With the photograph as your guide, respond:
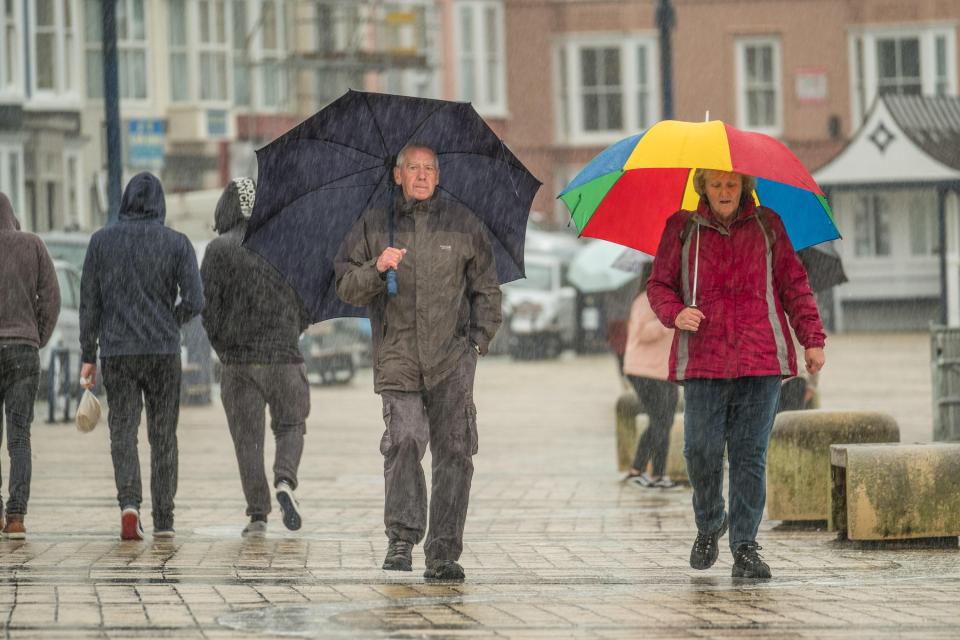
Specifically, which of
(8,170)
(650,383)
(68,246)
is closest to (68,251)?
(68,246)

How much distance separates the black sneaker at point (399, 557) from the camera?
8.88m

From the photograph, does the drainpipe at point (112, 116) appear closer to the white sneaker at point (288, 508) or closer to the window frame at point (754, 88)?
the white sneaker at point (288, 508)

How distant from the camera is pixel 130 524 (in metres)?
10.5

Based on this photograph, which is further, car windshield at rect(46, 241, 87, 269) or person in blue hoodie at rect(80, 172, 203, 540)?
car windshield at rect(46, 241, 87, 269)

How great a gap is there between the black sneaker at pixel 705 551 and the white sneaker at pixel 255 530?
276 cm

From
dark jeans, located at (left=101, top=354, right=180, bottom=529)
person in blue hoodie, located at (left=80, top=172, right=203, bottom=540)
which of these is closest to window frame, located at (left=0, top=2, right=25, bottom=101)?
person in blue hoodie, located at (left=80, top=172, right=203, bottom=540)

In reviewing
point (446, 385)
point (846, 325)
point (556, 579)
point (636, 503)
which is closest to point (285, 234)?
point (446, 385)

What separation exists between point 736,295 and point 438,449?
136cm

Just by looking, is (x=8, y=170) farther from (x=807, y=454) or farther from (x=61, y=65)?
(x=807, y=454)

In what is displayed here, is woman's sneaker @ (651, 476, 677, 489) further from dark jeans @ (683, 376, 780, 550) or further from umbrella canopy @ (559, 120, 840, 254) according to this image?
dark jeans @ (683, 376, 780, 550)

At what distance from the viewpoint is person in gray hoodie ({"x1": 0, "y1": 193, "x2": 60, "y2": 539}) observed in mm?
10938

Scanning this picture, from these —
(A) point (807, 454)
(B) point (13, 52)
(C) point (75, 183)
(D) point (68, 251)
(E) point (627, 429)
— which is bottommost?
(E) point (627, 429)

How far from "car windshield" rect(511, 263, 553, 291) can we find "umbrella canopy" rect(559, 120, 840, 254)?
92.6 feet

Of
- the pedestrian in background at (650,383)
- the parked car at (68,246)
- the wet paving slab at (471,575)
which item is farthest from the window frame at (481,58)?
the pedestrian in background at (650,383)
